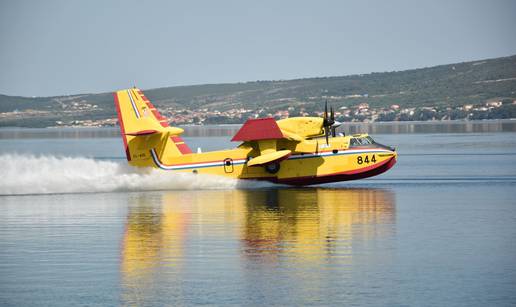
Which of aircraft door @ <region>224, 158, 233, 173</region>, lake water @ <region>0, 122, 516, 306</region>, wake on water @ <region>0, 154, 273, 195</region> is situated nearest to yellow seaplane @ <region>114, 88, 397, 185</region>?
aircraft door @ <region>224, 158, 233, 173</region>

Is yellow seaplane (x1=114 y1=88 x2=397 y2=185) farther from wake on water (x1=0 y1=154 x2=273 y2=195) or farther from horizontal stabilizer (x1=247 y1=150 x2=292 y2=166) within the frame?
wake on water (x1=0 y1=154 x2=273 y2=195)

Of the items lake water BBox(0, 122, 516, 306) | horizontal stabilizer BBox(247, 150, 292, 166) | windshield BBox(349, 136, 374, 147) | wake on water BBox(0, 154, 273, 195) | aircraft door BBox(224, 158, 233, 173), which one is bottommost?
lake water BBox(0, 122, 516, 306)

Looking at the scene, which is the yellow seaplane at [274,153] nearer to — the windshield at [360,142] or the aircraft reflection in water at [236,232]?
the windshield at [360,142]

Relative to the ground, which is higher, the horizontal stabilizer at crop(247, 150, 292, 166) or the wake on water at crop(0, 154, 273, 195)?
the horizontal stabilizer at crop(247, 150, 292, 166)

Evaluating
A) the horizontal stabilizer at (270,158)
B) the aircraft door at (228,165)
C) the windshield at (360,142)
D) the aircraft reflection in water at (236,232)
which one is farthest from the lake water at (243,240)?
the windshield at (360,142)

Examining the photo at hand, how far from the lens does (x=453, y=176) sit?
56219mm

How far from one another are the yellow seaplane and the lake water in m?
0.73

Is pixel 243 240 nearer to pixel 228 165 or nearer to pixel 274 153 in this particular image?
pixel 274 153

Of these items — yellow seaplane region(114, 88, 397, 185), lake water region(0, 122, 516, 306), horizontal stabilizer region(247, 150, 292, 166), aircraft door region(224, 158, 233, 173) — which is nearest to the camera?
lake water region(0, 122, 516, 306)

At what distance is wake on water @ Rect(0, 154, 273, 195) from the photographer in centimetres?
4984

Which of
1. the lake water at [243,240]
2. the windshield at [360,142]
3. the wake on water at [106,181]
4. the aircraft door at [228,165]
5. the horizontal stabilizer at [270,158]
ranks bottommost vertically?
the lake water at [243,240]

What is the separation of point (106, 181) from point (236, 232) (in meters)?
19.1

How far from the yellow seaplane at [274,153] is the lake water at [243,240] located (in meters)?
0.73

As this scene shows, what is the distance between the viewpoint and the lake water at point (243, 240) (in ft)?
77.2
